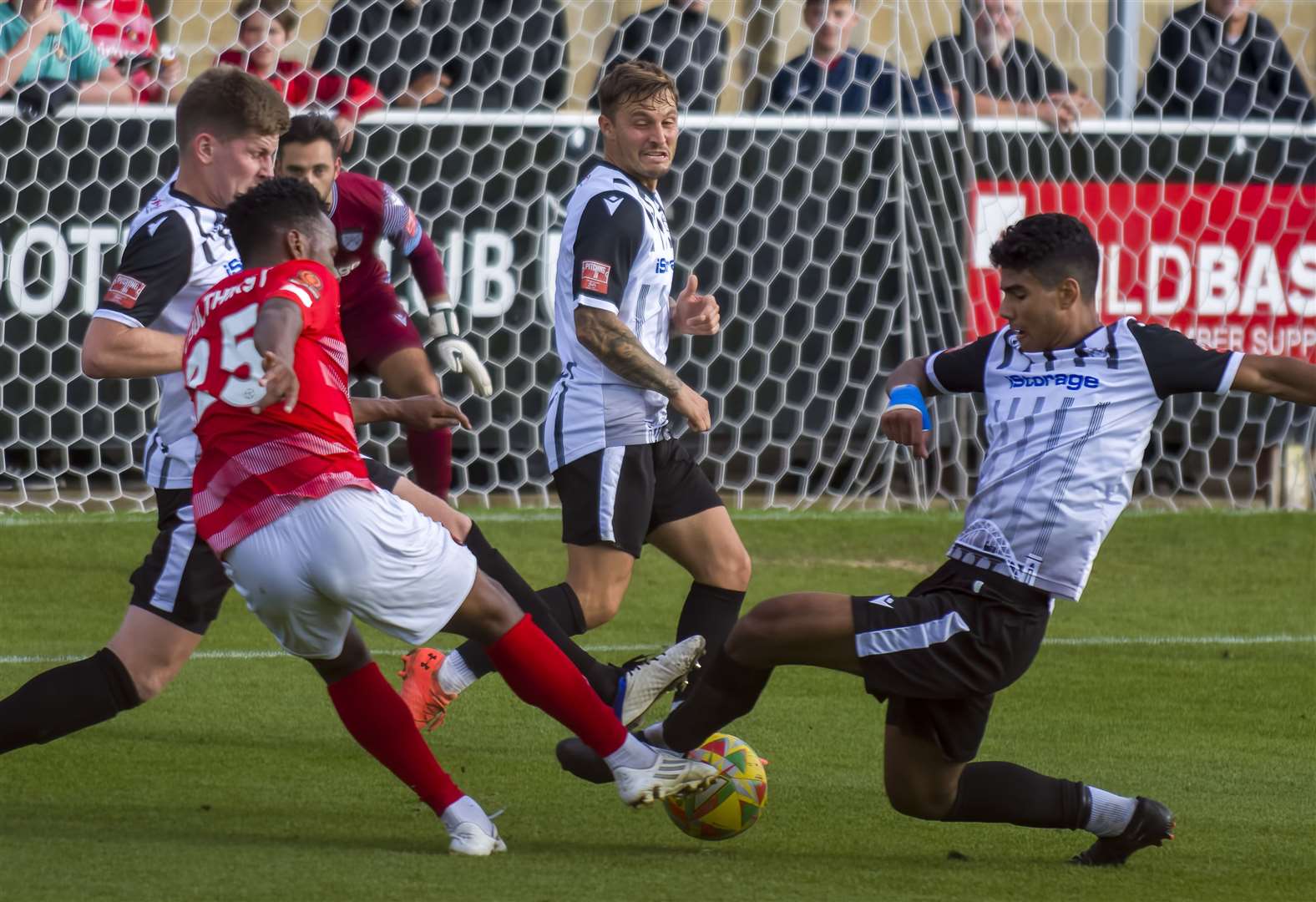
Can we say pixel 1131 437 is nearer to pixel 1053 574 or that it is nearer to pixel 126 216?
pixel 1053 574

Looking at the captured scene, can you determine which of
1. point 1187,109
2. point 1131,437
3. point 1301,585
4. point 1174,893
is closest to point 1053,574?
point 1131,437

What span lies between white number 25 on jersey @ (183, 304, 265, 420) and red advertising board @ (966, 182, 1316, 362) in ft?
23.7

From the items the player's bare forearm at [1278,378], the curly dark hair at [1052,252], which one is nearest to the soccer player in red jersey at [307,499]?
the curly dark hair at [1052,252]

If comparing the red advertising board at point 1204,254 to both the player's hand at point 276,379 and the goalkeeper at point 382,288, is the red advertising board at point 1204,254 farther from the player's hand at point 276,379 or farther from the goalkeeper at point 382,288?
the player's hand at point 276,379

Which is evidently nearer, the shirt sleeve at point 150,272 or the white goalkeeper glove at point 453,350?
the shirt sleeve at point 150,272

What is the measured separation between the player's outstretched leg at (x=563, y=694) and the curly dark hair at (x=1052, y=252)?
1.25 meters

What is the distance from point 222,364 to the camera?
381 centimetres

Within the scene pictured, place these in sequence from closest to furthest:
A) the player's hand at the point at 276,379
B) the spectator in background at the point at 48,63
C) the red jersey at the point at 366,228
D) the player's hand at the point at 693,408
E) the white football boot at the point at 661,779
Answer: the player's hand at the point at 276,379
the white football boot at the point at 661,779
the player's hand at the point at 693,408
the red jersey at the point at 366,228
the spectator in background at the point at 48,63

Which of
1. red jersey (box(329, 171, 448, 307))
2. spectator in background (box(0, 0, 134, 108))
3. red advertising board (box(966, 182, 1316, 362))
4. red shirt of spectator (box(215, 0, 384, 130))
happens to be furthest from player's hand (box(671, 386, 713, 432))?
red advertising board (box(966, 182, 1316, 362))

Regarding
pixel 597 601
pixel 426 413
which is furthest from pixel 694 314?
pixel 426 413

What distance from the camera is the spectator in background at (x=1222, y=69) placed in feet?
35.7

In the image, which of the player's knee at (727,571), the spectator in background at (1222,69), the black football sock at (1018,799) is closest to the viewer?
the black football sock at (1018,799)

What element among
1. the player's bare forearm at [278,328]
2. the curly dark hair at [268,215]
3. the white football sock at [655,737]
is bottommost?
the white football sock at [655,737]

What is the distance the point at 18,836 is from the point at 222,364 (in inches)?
45.5
